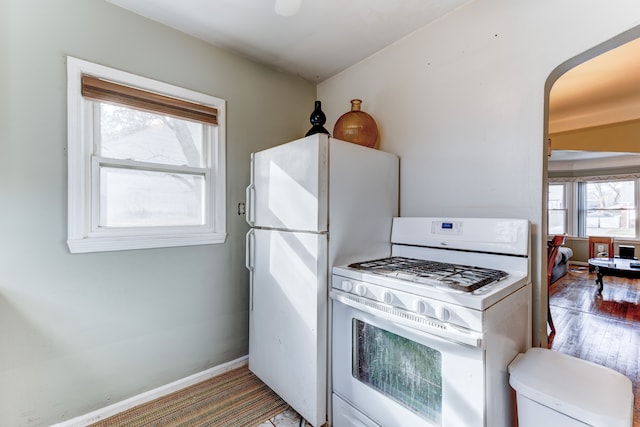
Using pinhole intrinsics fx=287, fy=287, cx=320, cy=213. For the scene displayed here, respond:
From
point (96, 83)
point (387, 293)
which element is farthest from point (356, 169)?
point (96, 83)

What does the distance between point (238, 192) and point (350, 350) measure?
1418 millimetres

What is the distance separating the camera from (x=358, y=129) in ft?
6.92

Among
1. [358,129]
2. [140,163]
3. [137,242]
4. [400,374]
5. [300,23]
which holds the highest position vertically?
[300,23]

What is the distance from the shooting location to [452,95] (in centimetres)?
184

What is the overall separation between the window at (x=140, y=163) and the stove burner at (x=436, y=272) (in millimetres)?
1233

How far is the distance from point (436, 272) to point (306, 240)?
0.71 m

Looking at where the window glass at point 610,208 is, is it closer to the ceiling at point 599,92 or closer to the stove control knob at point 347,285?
the ceiling at point 599,92

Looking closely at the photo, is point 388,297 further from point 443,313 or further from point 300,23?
point 300,23

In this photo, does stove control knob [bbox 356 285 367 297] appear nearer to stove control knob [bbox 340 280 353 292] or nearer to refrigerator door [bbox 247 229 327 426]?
stove control knob [bbox 340 280 353 292]

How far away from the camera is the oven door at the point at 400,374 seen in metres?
1.10

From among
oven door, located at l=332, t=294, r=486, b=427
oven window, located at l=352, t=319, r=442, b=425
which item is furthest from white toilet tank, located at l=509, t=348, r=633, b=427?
oven window, located at l=352, t=319, r=442, b=425

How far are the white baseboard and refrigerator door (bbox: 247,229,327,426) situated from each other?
22cm

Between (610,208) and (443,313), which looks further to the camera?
(610,208)

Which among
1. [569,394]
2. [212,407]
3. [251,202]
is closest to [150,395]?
[212,407]
